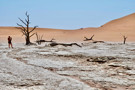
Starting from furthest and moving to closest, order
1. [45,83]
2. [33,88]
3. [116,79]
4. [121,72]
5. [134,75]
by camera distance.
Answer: [121,72], [134,75], [116,79], [45,83], [33,88]

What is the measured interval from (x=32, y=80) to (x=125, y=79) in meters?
1.64

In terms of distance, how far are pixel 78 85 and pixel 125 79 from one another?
1003 mm

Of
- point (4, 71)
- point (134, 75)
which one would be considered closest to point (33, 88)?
point (4, 71)

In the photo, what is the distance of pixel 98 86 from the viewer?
12.2 feet

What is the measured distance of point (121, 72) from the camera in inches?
189

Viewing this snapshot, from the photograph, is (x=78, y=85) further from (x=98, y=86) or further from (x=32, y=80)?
(x=32, y=80)

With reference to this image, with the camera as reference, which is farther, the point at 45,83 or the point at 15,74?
the point at 15,74

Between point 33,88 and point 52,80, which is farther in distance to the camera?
point 52,80

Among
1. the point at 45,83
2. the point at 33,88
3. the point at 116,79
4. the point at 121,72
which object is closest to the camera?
the point at 33,88

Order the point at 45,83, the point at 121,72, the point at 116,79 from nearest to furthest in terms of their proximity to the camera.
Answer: the point at 45,83, the point at 116,79, the point at 121,72

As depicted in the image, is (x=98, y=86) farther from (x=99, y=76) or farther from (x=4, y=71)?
(x=4, y=71)

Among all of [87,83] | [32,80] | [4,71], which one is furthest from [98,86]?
[4,71]

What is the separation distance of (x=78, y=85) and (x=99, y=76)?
0.86 meters

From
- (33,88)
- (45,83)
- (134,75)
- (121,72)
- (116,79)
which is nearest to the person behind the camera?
(33,88)
